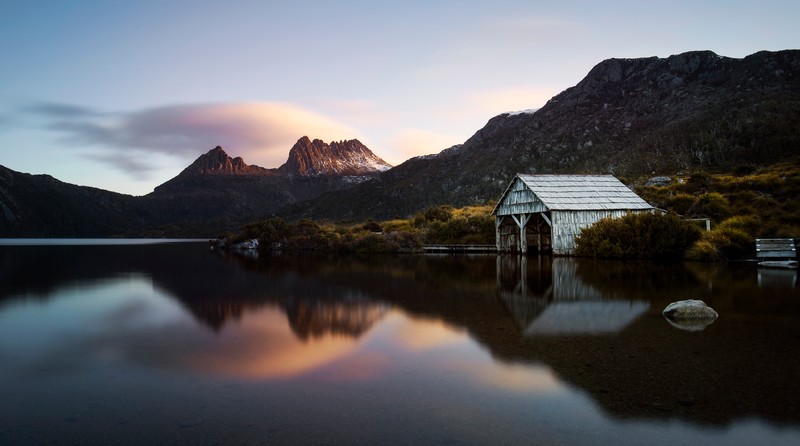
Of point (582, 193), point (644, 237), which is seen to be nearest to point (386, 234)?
point (582, 193)

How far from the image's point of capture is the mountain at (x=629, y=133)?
72.2 metres

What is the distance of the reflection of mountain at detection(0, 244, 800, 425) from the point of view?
7328 millimetres

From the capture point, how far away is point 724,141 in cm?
7181

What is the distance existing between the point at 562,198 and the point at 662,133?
197 ft

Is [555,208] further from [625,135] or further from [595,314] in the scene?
[625,135]

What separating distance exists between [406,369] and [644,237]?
26.9m

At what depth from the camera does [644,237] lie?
103ft

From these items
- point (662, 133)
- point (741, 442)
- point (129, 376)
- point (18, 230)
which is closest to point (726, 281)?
point (741, 442)

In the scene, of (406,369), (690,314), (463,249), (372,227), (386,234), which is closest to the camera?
(406,369)

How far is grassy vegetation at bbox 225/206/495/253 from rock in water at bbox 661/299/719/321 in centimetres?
3411

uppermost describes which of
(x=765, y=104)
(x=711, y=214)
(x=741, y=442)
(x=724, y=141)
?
(x=765, y=104)

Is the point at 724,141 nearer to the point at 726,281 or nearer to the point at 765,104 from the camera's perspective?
the point at 765,104

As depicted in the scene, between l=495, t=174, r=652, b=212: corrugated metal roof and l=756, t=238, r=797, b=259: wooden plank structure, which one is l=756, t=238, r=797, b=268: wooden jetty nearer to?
l=756, t=238, r=797, b=259: wooden plank structure

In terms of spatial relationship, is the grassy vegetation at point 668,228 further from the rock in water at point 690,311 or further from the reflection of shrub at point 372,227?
the rock in water at point 690,311
